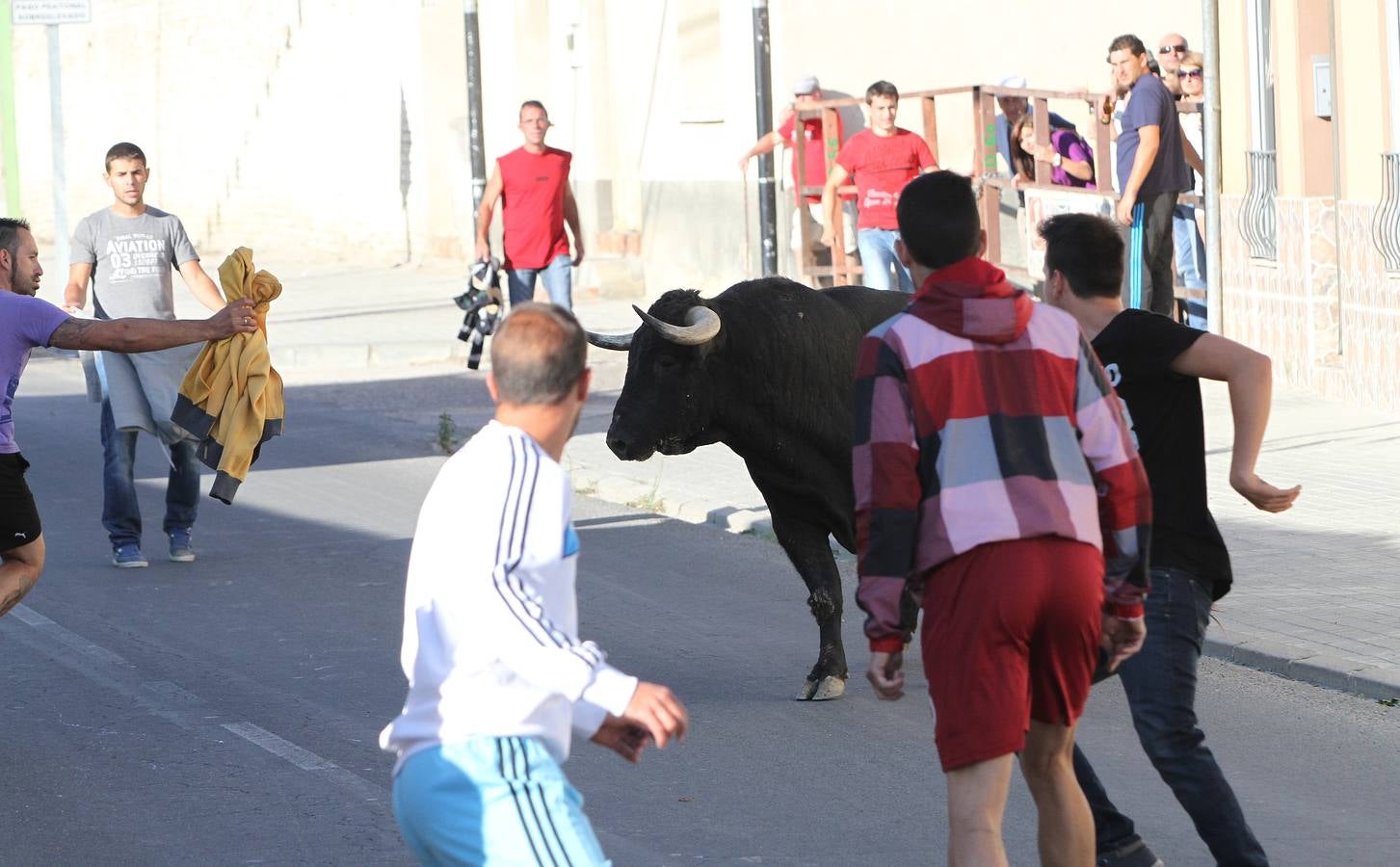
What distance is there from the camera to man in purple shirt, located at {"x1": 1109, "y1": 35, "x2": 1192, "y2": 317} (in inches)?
542

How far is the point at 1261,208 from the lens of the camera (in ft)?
52.0

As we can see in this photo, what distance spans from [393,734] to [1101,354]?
2.15 meters

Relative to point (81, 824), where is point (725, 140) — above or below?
above

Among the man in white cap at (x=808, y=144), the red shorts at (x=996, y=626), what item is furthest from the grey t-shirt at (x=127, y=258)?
the man in white cap at (x=808, y=144)

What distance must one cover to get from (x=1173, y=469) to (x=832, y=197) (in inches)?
513

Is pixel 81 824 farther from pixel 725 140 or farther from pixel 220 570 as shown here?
pixel 725 140

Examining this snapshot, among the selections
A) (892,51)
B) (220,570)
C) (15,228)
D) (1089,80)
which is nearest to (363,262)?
(892,51)

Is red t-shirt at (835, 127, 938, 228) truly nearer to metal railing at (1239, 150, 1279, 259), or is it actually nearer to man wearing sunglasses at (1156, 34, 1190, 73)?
man wearing sunglasses at (1156, 34, 1190, 73)

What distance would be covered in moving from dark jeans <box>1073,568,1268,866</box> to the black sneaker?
0.35 meters

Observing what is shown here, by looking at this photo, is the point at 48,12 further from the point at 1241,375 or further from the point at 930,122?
the point at 1241,375

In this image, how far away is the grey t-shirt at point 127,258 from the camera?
10.5m

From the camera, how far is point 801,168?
20.3 m

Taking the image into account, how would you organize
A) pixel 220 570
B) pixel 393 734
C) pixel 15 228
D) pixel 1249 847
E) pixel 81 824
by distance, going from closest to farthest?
pixel 393 734, pixel 1249 847, pixel 81 824, pixel 15 228, pixel 220 570

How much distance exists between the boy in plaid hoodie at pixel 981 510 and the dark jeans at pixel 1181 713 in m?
0.58
